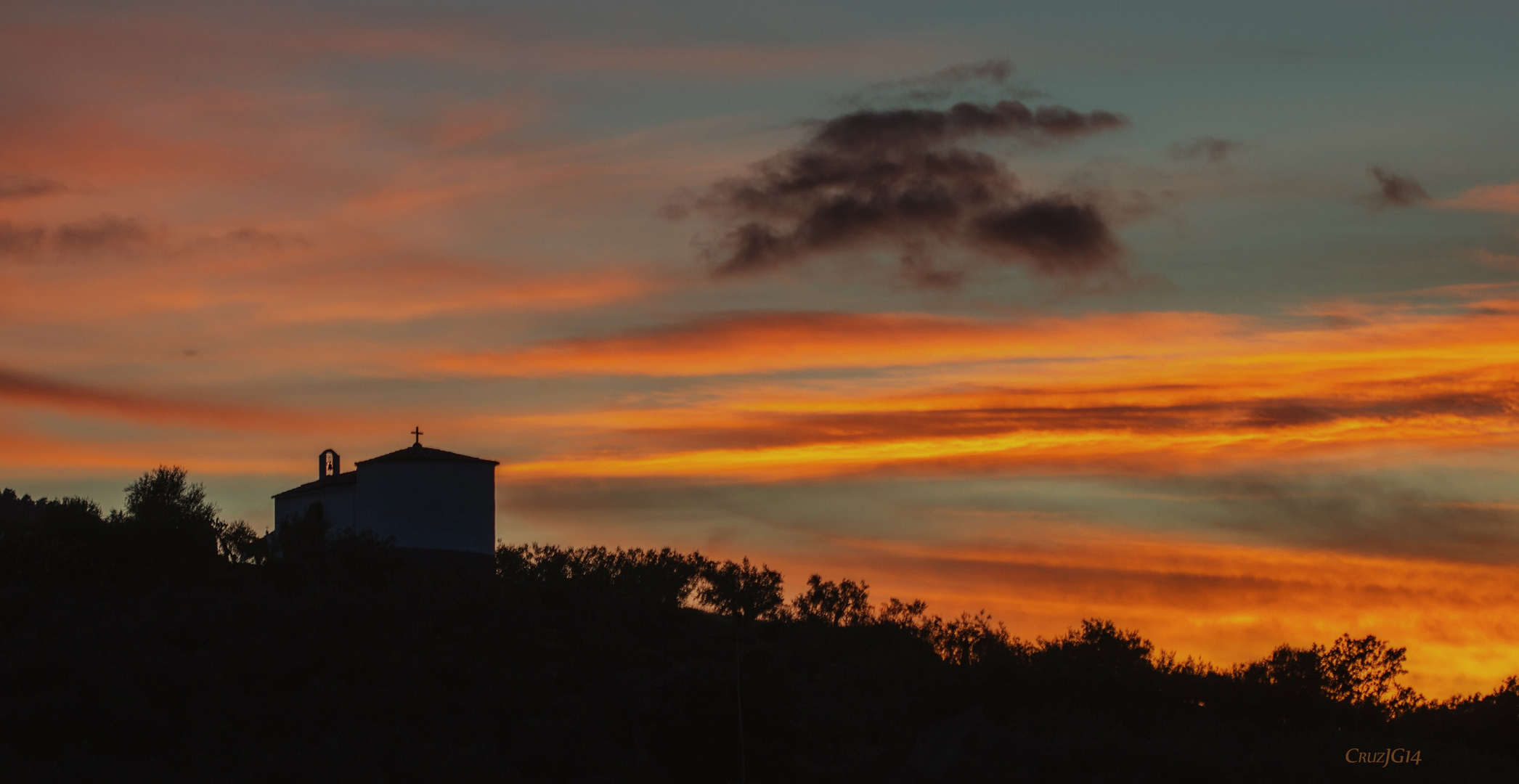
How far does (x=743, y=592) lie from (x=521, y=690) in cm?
2710

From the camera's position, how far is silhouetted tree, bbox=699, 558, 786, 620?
60.5m

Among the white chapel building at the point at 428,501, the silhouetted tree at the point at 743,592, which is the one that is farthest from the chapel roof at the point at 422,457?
the silhouetted tree at the point at 743,592

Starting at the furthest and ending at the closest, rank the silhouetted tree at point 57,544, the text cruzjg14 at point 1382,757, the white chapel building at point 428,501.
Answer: the white chapel building at point 428,501, the silhouetted tree at point 57,544, the text cruzjg14 at point 1382,757

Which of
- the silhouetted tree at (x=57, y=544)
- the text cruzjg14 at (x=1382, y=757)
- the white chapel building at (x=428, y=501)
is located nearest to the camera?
the text cruzjg14 at (x=1382, y=757)

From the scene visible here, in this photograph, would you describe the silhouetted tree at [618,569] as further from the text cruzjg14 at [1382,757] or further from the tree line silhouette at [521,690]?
the text cruzjg14 at [1382,757]

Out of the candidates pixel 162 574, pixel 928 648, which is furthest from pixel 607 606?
pixel 162 574

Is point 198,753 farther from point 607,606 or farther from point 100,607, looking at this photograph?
point 607,606

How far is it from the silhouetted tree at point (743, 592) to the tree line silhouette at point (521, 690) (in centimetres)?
1370

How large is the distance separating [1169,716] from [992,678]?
15.4 feet

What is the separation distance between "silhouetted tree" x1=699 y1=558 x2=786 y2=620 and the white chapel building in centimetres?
1697

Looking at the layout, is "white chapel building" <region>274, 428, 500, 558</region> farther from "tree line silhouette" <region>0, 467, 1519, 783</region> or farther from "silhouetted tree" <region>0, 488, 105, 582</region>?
"silhouetted tree" <region>0, 488, 105, 582</region>

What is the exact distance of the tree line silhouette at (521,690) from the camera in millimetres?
28891

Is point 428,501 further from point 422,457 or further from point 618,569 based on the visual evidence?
point 618,569

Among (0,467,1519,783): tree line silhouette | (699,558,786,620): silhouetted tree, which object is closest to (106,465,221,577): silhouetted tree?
(0,467,1519,783): tree line silhouette
